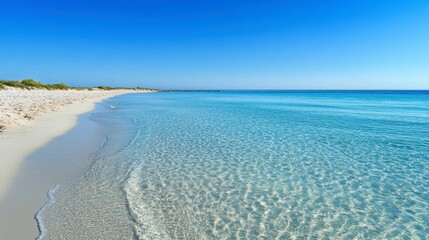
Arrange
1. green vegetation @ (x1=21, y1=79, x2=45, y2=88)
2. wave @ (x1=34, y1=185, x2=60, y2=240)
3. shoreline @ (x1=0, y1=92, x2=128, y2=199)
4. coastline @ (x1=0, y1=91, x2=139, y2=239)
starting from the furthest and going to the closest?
green vegetation @ (x1=21, y1=79, x2=45, y2=88) < shoreline @ (x1=0, y1=92, x2=128, y2=199) < coastline @ (x1=0, y1=91, x2=139, y2=239) < wave @ (x1=34, y1=185, x2=60, y2=240)

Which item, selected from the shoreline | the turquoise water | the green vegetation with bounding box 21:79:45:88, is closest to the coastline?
the shoreline

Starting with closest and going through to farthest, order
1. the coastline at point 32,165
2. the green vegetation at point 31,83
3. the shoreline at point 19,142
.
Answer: the coastline at point 32,165 → the shoreline at point 19,142 → the green vegetation at point 31,83

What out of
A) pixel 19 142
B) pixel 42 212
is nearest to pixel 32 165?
pixel 19 142

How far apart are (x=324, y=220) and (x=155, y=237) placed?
11.5 feet

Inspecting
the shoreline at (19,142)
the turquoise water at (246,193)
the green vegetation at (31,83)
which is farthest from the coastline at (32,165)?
the green vegetation at (31,83)

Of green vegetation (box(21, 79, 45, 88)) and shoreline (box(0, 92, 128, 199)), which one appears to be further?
green vegetation (box(21, 79, 45, 88))

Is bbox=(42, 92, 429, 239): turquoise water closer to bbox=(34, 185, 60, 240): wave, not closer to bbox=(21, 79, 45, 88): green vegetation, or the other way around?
bbox=(34, 185, 60, 240): wave

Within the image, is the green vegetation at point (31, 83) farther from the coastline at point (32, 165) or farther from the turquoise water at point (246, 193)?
the turquoise water at point (246, 193)

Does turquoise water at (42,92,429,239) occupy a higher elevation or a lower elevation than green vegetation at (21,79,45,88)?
lower

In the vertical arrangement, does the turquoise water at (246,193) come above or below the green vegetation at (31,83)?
below

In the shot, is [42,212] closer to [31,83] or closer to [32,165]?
[32,165]

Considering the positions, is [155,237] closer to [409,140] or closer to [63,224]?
[63,224]

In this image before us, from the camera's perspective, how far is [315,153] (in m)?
11.4

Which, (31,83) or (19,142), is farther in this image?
(31,83)
